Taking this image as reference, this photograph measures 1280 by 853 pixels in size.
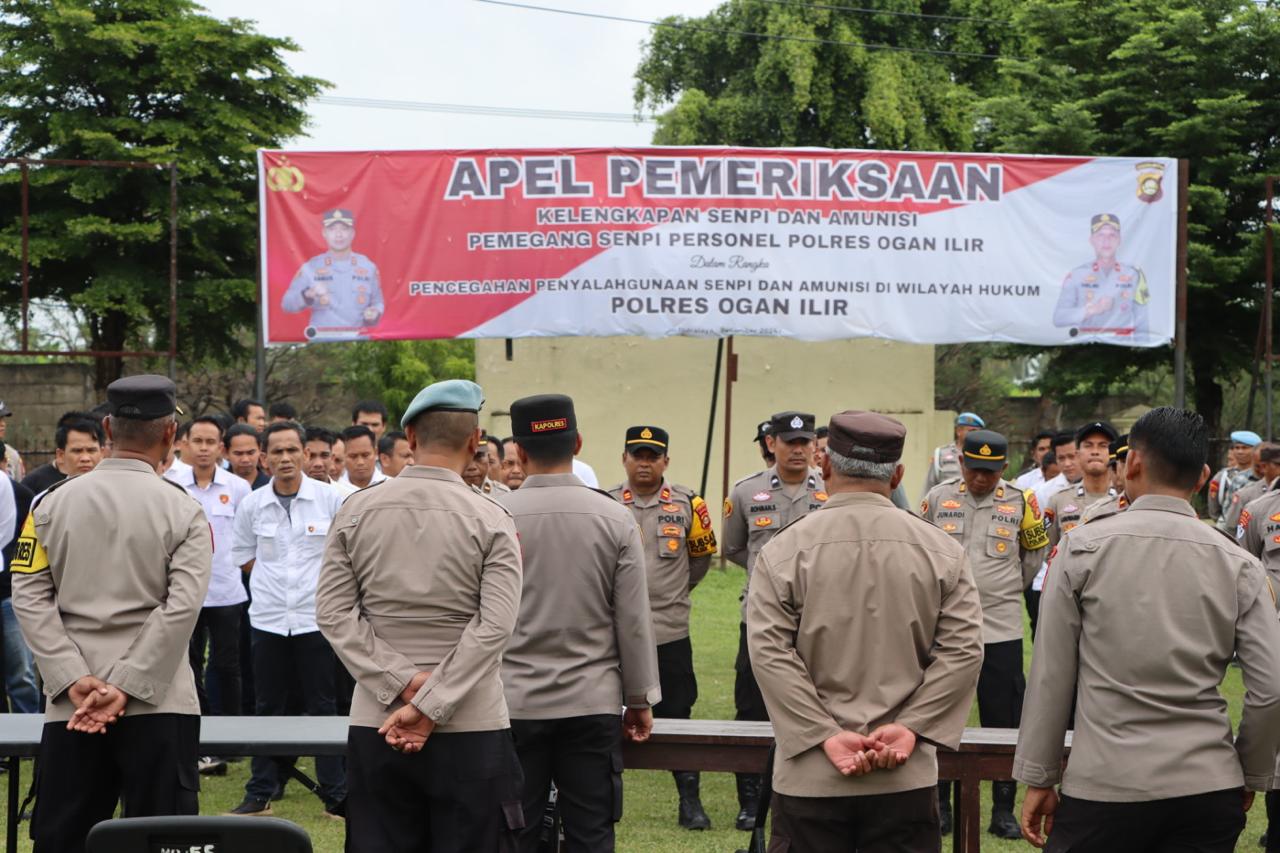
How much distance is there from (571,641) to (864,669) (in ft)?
4.36

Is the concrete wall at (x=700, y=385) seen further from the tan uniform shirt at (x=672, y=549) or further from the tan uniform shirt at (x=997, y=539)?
the tan uniform shirt at (x=672, y=549)

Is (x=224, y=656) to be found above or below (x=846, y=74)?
below

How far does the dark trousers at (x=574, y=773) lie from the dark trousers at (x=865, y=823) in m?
1.12

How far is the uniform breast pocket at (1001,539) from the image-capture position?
271 inches

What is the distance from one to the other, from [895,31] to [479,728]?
2977 cm

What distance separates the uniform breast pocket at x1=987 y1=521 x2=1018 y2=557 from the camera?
22.5 feet

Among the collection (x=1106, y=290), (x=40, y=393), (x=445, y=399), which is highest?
(x=1106, y=290)

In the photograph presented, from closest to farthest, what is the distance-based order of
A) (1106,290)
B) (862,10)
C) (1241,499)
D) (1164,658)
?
(1164,658) < (1241,499) < (1106,290) < (862,10)

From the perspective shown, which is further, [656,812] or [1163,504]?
[656,812]

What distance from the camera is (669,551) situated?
6836 millimetres

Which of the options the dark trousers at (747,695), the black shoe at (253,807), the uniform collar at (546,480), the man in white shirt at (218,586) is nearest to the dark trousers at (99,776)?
the uniform collar at (546,480)

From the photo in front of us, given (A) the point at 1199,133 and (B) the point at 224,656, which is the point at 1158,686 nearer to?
(B) the point at 224,656

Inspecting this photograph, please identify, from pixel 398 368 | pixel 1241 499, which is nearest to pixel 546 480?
pixel 1241 499

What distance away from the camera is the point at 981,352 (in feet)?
93.0
